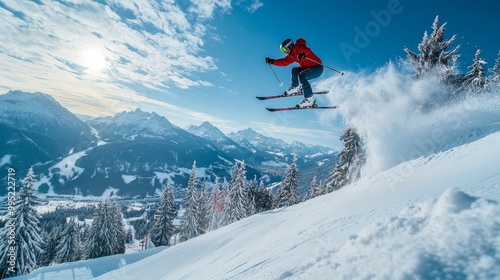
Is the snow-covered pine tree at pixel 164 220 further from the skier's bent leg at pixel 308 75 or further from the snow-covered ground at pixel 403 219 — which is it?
the skier's bent leg at pixel 308 75

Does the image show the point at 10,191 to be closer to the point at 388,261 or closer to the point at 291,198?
the point at 388,261

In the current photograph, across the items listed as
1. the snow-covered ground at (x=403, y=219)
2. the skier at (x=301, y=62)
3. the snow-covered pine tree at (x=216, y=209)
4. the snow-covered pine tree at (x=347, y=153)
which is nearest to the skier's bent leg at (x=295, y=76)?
the skier at (x=301, y=62)

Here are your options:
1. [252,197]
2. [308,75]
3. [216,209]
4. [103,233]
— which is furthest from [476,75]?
[103,233]

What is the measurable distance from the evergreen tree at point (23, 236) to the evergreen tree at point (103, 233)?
45.2 ft

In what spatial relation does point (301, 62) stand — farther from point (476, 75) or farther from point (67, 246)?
point (67, 246)

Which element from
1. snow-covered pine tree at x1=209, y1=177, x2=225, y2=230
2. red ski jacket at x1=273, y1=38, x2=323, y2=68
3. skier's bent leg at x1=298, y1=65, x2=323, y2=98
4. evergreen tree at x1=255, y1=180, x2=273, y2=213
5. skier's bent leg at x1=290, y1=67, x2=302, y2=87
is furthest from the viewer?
evergreen tree at x1=255, y1=180, x2=273, y2=213

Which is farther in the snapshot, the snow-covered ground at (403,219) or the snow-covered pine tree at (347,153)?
the snow-covered pine tree at (347,153)

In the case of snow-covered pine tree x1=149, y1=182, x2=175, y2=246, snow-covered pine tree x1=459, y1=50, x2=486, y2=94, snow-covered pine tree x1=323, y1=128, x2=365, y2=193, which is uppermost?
snow-covered pine tree x1=459, y1=50, x2=486, y2=94

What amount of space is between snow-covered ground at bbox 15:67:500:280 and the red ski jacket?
18.3ft

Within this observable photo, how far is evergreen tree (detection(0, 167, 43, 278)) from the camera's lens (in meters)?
23.8

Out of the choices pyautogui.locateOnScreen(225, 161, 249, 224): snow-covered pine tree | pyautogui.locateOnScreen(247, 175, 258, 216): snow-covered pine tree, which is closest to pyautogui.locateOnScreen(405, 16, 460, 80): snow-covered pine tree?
pyautogui.locateOnScreen(225, 161, 249, 224): snow-covered pine tree

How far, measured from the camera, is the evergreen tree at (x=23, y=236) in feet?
78.0

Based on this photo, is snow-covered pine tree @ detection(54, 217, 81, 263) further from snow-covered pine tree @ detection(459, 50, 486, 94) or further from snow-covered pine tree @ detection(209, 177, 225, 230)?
snow-covered pine tree @ detection(459, 50, 486, 94)

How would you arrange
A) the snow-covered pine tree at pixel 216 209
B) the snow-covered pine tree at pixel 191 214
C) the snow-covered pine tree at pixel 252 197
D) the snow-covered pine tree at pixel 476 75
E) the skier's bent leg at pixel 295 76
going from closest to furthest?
the skier's bent leg at pixel 295 76
the snow-covered pine tree at pixel 476 75
the snow-covered pine tree at pixel 216 209
the snow-covered pine tree at pixel 191 214
the snow-covered pine tree at pixel 252 197
